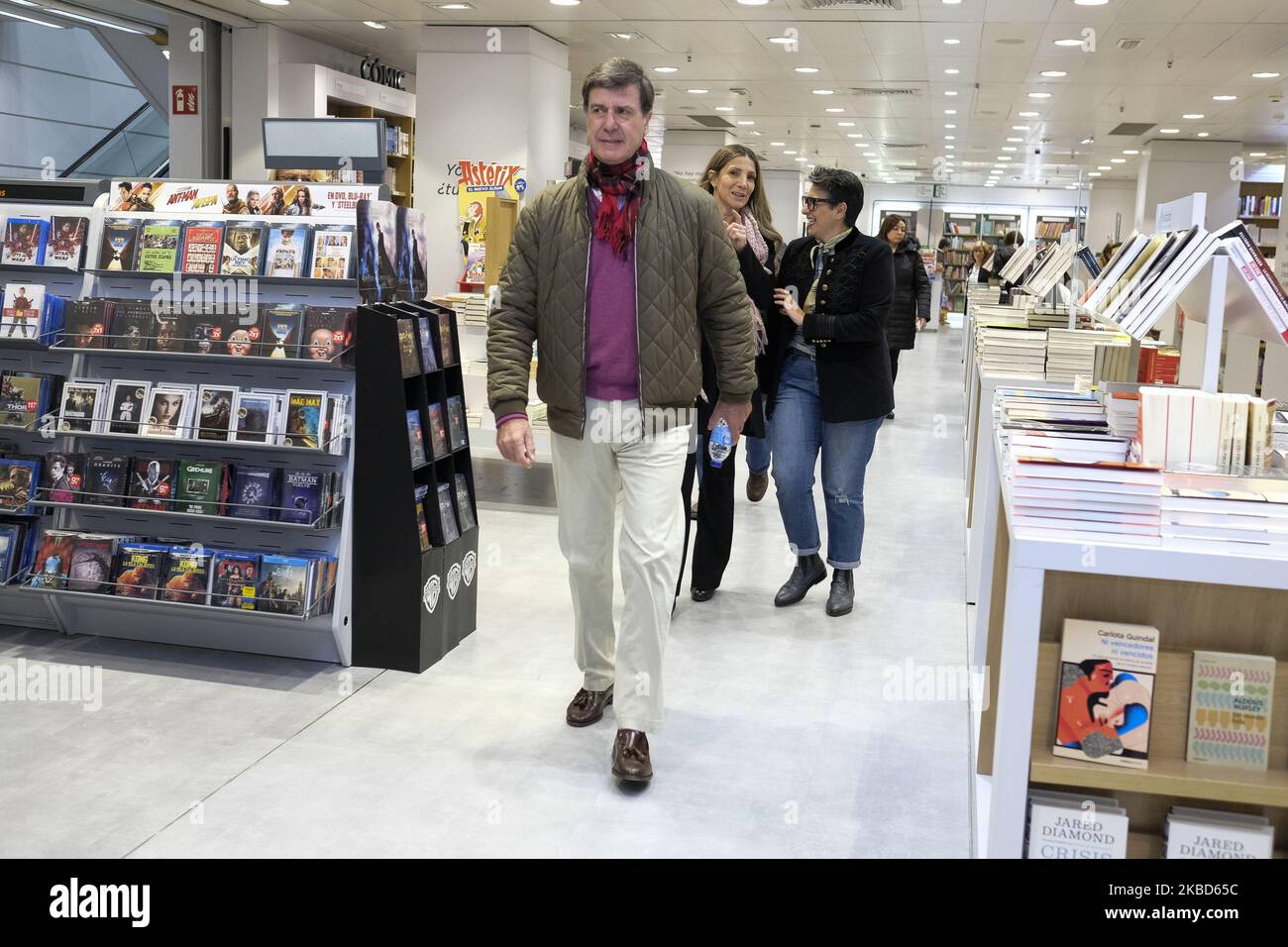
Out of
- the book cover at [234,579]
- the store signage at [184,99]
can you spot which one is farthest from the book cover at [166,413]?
the store signage at [184,99]

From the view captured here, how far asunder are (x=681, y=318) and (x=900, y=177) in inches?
1088

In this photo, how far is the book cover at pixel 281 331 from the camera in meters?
3.55

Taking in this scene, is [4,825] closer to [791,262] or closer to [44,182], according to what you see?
[44,182]

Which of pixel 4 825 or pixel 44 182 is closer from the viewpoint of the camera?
pixel 4 825

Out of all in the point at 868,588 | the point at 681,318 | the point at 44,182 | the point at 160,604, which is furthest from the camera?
the point at 868,588

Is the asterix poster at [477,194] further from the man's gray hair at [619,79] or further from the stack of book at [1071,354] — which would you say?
the man's gray hair at [619,79]

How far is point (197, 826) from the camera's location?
2590mm

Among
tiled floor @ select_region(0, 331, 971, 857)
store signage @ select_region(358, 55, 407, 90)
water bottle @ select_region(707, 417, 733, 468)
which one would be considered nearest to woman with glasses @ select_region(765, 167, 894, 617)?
tiled floor @ select_region(0, 331, 971, 857)

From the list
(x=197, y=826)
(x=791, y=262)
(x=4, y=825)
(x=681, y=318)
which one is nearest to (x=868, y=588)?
→ (x=791, y=262)

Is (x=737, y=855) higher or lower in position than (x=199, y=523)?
lower

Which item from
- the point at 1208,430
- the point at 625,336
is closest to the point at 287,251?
the point at 625,336

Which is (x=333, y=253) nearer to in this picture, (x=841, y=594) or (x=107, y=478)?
(x=107, y=478)

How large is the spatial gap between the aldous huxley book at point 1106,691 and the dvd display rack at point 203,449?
2339mm

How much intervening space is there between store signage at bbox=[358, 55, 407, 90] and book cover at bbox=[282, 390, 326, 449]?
8.91 meters
